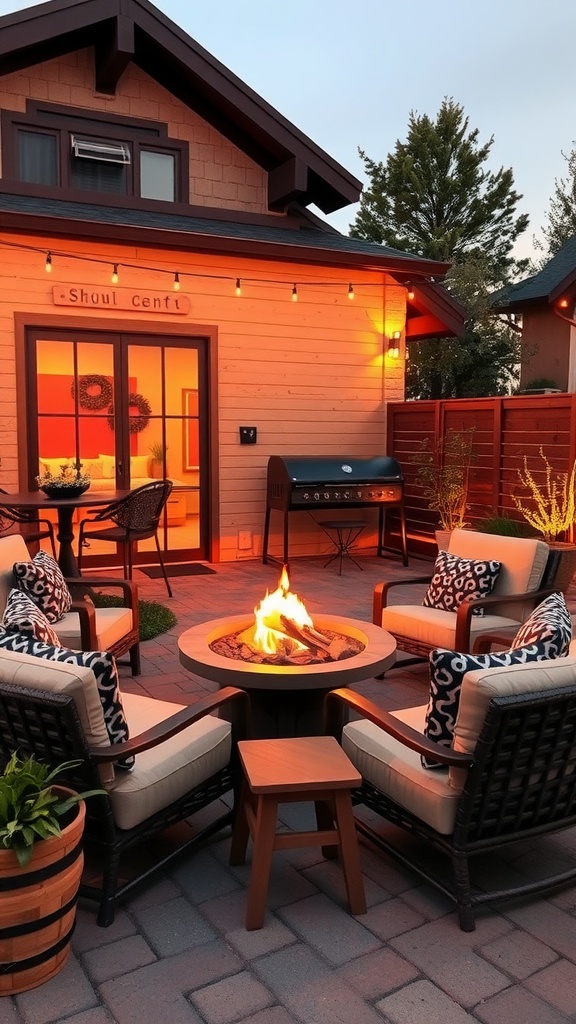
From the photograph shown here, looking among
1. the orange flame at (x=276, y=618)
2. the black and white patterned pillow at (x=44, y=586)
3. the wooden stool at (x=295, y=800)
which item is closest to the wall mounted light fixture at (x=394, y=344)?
the orange flame at (x=276, y=618)

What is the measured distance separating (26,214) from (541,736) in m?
6.00

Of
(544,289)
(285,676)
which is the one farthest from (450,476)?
(544,289)

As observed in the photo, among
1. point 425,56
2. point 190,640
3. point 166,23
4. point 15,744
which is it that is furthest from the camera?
point 425,56

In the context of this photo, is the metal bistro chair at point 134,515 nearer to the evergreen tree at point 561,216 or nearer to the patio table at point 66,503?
the patio table at point 66,503

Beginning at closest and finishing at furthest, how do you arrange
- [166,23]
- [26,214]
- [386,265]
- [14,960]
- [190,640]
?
1. [14,960]
2. [190,640]
3. [26,214]
4. [166,23]
5. [386,265]

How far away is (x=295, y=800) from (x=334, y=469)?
575cm

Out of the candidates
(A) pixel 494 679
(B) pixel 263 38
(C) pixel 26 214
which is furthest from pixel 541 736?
(B) pixel 263 38

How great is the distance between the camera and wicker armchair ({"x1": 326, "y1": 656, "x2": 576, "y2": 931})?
2107 mm

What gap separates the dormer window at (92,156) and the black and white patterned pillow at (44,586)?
4.89 metres

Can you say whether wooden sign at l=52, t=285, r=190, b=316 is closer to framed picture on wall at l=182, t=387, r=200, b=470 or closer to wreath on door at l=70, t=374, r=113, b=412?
wreath on door at l=70, t=374, r=113, b=412

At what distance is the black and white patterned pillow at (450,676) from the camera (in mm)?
2264

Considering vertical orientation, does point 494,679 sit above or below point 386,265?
below

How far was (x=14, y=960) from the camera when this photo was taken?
1919 millimetres

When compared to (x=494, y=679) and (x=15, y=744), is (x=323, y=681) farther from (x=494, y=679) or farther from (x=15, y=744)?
(x=15, y=744)
